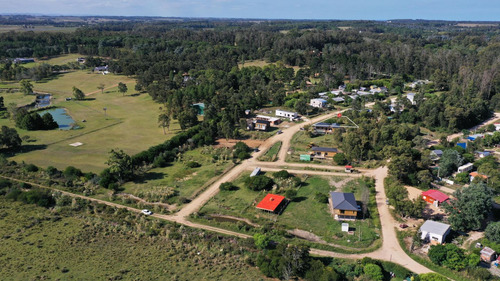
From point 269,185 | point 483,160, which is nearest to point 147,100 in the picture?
point 269,185

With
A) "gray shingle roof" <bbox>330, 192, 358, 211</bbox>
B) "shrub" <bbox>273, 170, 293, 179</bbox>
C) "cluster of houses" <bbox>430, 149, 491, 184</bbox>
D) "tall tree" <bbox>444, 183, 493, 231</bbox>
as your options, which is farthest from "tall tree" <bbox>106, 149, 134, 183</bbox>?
"cluster of houses" <bbox>430, 149, 491, 184</bbox>

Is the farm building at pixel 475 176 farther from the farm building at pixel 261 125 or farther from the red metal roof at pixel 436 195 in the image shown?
the farm building at pixel 261 125

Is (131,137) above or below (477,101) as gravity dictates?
below

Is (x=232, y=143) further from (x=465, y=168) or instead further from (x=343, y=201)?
(x=465, y=168)

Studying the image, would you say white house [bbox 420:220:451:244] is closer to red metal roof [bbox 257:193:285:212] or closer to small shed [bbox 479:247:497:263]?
small shed [bbox 479:247:497:263]

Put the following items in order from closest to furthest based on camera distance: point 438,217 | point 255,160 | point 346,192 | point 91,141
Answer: point 438,217 < point 346,192 < point 255,160 < point 91,141

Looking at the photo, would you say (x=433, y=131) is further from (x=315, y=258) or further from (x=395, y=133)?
(x=315, y=258)

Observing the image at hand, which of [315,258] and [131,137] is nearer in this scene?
[315,258]
